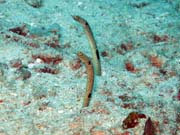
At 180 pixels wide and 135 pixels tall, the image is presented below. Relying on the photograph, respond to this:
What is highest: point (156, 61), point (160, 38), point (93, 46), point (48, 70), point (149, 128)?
point (160, 38)

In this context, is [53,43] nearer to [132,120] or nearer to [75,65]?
[75,65]

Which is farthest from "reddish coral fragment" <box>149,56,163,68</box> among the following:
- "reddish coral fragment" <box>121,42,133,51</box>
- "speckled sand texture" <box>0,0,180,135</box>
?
"reddish coral fragment" <box>121,42,133,51</box>

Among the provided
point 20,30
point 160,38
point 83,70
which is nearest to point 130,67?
point 83,70

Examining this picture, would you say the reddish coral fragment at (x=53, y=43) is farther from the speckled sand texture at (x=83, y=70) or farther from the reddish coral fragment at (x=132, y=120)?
the reddish coral fragment at (x=132, y=120)

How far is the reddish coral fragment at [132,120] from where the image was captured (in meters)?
3.29

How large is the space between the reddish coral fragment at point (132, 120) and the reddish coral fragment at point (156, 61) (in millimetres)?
1139

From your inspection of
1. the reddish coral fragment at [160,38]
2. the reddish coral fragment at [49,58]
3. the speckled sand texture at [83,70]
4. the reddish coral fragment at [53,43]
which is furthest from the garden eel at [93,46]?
the reddish coral fragment at [160,38]

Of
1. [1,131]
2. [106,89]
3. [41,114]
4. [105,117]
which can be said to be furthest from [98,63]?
[1,131]

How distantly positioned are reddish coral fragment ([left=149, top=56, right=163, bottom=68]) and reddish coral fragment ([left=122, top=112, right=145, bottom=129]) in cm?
114

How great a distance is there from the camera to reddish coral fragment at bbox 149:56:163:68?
431 cm

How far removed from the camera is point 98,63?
3.91 m

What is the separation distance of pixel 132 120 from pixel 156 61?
135 centimetres

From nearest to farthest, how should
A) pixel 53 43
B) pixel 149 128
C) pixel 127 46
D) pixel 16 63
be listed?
pixel 149 128, pixel 16 63, pixel 53 43, pixel 127 46

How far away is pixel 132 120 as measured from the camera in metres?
3.35
